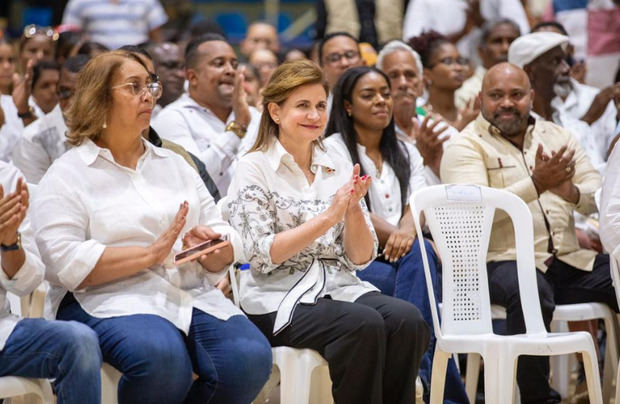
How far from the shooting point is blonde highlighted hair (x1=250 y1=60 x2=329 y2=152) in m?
4.03

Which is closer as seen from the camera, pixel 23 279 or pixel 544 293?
pixel 23 279

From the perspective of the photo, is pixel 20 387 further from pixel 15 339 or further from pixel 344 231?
pixel 344 231

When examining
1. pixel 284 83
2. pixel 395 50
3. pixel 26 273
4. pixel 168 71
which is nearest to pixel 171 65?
pixel 168 71

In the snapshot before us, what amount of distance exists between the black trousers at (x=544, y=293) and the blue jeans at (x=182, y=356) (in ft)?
4.58

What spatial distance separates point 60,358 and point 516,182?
2.51 metres

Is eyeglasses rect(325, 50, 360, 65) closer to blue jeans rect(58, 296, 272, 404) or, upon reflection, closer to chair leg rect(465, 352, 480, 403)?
chair leg rect(465, 352, 480, 403)

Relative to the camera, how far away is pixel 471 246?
4336 millimetres

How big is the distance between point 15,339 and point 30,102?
334 cm

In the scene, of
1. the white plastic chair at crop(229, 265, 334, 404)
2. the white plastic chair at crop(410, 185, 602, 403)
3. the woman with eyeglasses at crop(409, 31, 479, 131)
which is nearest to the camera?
the white plastic chair at crop(229, 265, 334, 404)

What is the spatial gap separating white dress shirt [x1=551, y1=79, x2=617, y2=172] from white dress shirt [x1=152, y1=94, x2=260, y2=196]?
1.85 meters

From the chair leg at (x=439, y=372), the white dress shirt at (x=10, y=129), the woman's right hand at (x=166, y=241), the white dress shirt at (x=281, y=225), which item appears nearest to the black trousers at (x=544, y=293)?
the chair leg at (x=439, y=372)

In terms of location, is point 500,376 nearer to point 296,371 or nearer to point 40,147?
point 296,371

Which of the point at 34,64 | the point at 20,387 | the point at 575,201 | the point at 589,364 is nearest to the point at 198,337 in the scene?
the point at 20,387

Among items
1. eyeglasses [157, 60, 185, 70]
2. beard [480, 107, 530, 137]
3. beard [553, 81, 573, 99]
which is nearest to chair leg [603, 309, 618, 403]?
beard [480, 107, 530, 137]
